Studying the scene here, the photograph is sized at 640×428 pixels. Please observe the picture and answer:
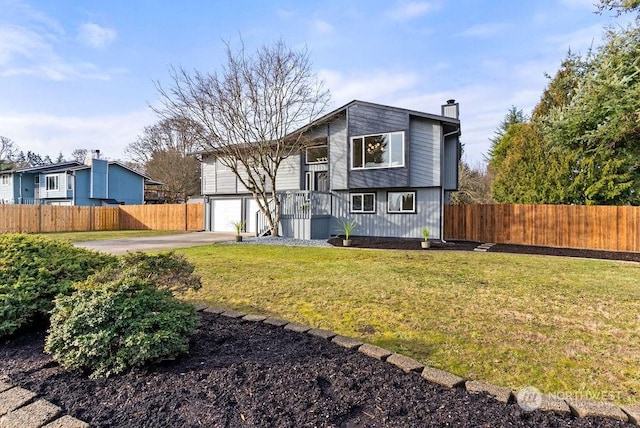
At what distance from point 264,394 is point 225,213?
18.7 m

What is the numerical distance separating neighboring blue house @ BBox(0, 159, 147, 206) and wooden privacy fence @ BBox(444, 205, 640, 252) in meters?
29.2

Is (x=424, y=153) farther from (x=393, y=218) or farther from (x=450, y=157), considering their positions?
(x=393, y=218)

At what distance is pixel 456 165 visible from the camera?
1623 cm

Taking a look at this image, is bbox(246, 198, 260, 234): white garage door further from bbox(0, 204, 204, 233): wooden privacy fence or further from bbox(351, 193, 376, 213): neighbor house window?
bbox(351, 193, 376, 213): neighbor house window

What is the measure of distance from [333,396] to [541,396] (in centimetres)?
133

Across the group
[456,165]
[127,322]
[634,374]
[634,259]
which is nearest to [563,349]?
[634,374]

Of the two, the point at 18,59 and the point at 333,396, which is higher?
the point at 18,59

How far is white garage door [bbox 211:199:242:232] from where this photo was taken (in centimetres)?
1948

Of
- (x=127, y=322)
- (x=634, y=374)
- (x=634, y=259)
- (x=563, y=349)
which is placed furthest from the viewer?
(x=634, y=259)

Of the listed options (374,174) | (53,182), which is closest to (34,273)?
(374,174)

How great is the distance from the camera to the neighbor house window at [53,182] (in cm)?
2934

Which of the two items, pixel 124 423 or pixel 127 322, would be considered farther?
pixel 127 322

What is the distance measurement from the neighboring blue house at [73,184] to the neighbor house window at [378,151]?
2521 centimetres

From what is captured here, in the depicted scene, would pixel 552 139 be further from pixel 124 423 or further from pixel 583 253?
pixel 124 423
